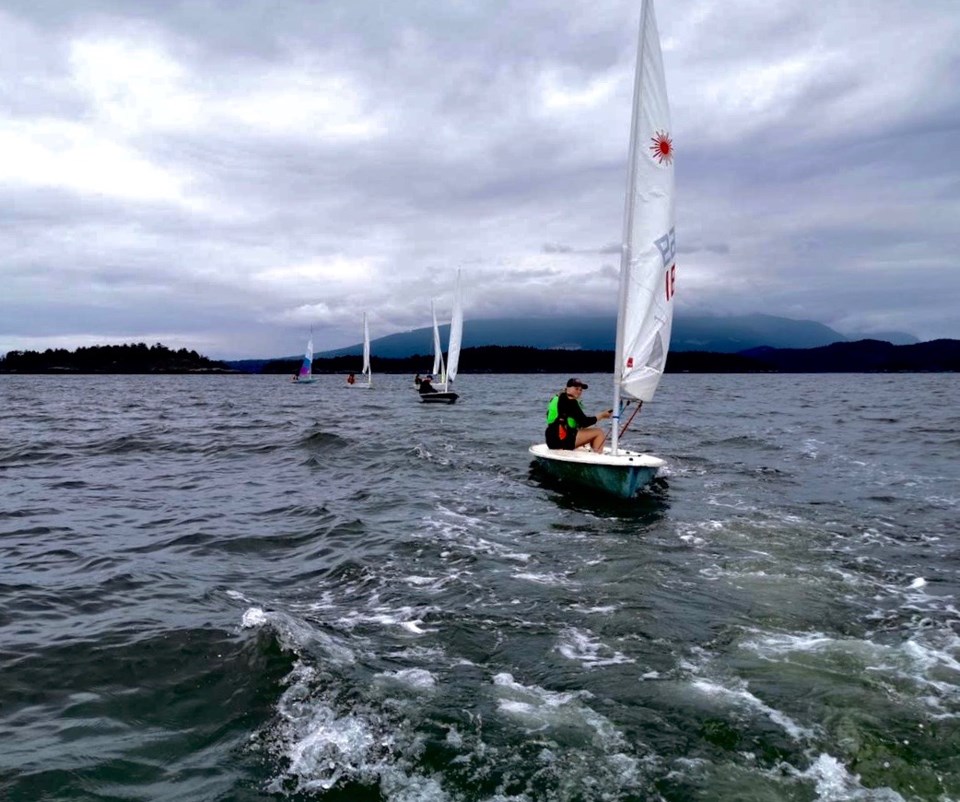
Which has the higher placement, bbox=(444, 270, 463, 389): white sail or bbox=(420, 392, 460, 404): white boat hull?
bbox=(444, 270, 463, 389): white sail

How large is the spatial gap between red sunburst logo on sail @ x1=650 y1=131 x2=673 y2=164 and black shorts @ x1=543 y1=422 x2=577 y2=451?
5374 millimetres

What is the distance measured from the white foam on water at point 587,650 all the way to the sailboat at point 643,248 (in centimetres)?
617

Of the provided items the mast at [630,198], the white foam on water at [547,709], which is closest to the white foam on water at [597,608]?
the white foam on water at [547,709]

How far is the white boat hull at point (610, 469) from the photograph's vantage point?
12.6m

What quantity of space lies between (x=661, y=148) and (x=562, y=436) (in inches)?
226

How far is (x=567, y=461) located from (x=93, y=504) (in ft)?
28.6

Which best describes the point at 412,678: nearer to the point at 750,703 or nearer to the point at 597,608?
the point at 597,608

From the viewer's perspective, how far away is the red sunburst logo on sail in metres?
12.8

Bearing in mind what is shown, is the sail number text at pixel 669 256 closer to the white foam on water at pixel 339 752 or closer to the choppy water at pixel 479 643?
the choppy water at pixel 479 643

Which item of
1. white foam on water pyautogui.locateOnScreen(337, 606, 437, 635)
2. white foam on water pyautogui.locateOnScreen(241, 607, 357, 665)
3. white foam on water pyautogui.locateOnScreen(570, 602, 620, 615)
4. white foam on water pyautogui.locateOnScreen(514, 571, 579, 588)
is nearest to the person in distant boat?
white foam on water pyautogui.locateOnScreen(514, 571, 579, 588)

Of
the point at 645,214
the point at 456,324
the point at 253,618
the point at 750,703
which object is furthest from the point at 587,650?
the point at 456,324

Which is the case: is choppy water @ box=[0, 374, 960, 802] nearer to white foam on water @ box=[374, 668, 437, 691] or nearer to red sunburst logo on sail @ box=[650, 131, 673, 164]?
white foam on water @ box=[374, 668, 437, 691]

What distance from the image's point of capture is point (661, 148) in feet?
42.2

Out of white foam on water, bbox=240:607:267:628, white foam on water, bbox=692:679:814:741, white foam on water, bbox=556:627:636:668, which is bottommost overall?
white foam on water, bbox=240:607:267:628
